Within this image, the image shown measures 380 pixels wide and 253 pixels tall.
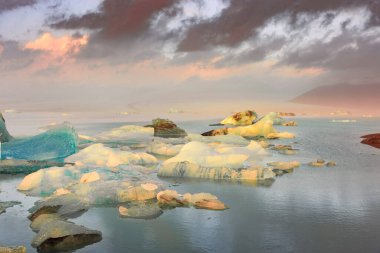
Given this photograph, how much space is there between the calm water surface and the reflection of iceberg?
6.26 meters

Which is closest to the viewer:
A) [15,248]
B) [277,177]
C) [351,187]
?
[15,248]

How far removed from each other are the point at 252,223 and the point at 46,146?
14.1 metres

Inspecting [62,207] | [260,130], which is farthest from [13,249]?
[260,130]

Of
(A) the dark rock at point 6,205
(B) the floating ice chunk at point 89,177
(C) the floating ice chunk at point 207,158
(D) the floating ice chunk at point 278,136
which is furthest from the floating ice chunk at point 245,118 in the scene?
(A) the dark rock at point 6,205

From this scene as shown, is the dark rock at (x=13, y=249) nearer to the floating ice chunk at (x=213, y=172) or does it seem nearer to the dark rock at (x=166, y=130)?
the floating ice chunk at (x=213, y=172)

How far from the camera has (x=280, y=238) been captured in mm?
8125

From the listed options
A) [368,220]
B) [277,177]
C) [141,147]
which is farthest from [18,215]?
[141,147]

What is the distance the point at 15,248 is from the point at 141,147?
64.6 feet

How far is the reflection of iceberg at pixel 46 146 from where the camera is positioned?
19702 mm

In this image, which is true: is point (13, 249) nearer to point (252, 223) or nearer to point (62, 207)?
point (62, 207)

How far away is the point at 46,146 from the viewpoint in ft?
67.3

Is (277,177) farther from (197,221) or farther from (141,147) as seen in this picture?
(141,147)

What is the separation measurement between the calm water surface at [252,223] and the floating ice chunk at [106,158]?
4502 mm

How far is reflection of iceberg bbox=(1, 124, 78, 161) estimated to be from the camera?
19.7m
